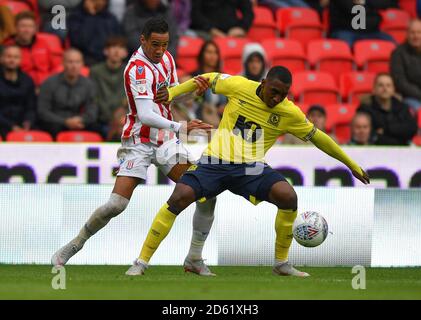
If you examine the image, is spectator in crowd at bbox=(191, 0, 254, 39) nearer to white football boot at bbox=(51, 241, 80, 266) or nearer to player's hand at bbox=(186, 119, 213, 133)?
white football boot at bbox=(51, 241, 80, 266)

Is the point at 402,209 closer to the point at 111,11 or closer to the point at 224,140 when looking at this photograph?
the point at 224,140

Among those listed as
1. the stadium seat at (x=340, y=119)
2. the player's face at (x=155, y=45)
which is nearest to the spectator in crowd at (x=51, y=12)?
the stadium seat at (x=340, y=119)

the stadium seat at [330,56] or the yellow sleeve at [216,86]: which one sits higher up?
the stadium seat at [330,56]

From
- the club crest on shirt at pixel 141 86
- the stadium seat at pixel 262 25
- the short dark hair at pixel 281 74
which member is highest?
the stadium seat at pixel 262 25

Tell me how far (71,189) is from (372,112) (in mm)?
4799

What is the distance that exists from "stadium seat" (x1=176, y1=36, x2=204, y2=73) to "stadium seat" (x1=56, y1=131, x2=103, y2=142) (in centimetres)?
234

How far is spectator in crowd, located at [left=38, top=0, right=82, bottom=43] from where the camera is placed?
52.9 ft

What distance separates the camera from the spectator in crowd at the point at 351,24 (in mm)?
17344

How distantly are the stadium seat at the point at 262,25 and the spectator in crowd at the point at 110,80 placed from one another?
2843mm

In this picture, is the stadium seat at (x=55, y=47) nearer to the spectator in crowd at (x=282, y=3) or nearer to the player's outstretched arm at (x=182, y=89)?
the spectator in crowd at (x=282, y=3)

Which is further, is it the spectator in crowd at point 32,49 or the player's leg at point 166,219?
the spectator in crowd at point 32,49

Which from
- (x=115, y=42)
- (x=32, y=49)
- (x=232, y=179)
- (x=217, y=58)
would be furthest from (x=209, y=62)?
(x=232, y=179)

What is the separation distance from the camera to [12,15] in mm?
15883

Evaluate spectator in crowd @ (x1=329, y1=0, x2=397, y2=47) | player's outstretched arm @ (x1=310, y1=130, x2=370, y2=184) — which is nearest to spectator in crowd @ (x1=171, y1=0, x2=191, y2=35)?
spectator in crowd @ (x1=329, y1=0, x2=397, y2=47)
